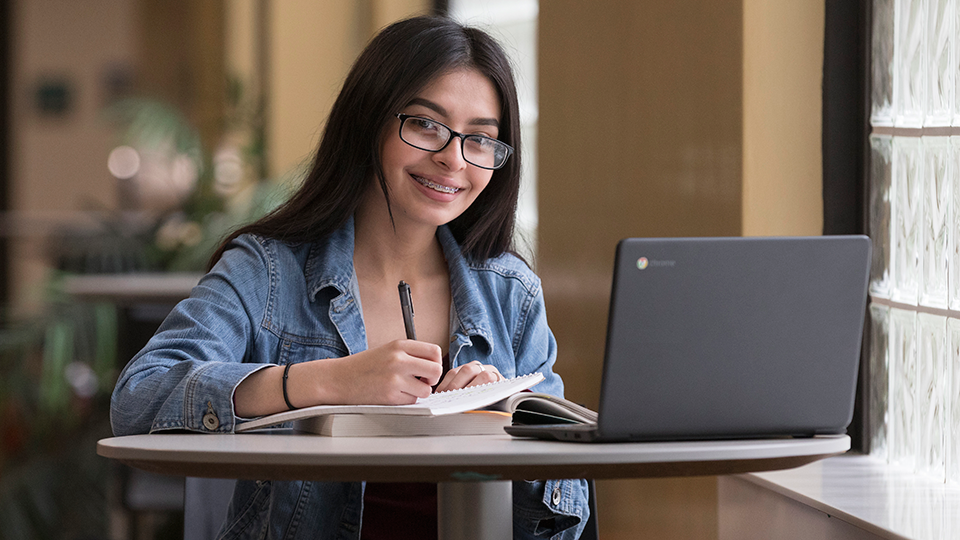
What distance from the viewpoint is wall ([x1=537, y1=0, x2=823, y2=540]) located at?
195 cm

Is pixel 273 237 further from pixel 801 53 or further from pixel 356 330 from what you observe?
pixel 801 53

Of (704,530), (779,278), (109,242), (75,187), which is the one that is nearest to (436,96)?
(779,278)

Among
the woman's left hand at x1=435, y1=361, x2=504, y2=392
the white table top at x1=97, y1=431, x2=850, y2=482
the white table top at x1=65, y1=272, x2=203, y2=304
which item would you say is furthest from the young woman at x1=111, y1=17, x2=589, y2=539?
the white table top at x1=65, y1=272, x2=203, y2=304

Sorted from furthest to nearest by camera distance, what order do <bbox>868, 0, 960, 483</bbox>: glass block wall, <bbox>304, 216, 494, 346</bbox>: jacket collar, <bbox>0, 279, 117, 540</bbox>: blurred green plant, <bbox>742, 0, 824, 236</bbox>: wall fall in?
<bbox>0, 279, 117, 540</bbox>: blurred green plant → <bbox>742, 0, 824, 236</bbox>: wall → <bbox>868, 0, 960, 483</bbox>: glass block wall → <bbox>304, 216, 494, 346</bbox>: jacket collar

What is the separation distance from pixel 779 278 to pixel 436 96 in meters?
0.72

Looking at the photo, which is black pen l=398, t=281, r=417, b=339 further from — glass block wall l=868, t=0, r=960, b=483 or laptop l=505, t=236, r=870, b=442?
glass block wall l=868, t=0, r=960, b=483

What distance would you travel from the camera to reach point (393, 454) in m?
0.86

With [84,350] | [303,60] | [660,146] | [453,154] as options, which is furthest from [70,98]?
[453,154]

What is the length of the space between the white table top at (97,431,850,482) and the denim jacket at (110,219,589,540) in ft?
0.67

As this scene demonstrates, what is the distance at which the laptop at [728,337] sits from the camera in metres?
0.94

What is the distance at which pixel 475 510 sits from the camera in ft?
3.62

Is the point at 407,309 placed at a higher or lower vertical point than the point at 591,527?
higher

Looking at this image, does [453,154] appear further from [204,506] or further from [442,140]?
[204,506]

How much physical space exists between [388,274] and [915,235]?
908 millimetres
